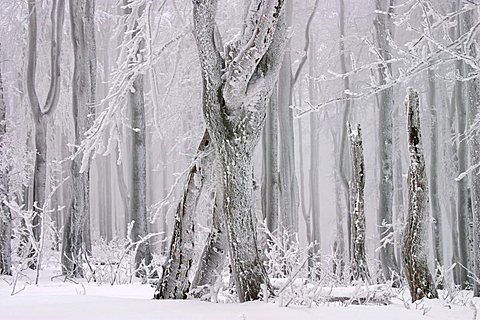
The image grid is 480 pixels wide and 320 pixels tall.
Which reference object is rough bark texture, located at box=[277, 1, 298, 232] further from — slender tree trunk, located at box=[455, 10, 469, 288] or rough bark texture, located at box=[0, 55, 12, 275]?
rough bark texture, located at box=[0, 55, 12, 275]

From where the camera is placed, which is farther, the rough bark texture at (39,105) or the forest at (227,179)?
the rough bark texture at (39,105)

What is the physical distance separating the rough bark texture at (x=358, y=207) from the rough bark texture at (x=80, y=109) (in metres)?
4.63

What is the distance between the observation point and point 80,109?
10828 millimetres

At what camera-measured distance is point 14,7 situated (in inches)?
572

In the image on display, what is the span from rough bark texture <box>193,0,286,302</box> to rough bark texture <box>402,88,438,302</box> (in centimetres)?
245

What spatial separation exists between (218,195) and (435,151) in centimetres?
1267

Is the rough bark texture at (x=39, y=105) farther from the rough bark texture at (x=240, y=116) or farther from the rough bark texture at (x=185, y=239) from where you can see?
the rough bark texture at (x=240, y=116)

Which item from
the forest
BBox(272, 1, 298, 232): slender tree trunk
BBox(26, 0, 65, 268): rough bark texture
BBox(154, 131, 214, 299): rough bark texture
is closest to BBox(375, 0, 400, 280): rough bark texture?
the forest

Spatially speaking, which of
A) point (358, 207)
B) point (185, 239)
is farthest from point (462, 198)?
point (185, 239)

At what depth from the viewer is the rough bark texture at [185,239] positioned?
5.15m

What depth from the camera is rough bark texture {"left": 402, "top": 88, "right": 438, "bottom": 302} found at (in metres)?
6.39

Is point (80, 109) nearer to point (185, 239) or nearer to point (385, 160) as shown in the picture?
point (385, 160)

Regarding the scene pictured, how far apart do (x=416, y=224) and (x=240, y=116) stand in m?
2.81

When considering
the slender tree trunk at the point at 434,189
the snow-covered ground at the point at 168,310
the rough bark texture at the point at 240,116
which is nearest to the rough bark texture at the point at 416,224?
the snow-covered ground at the point at 168,310
